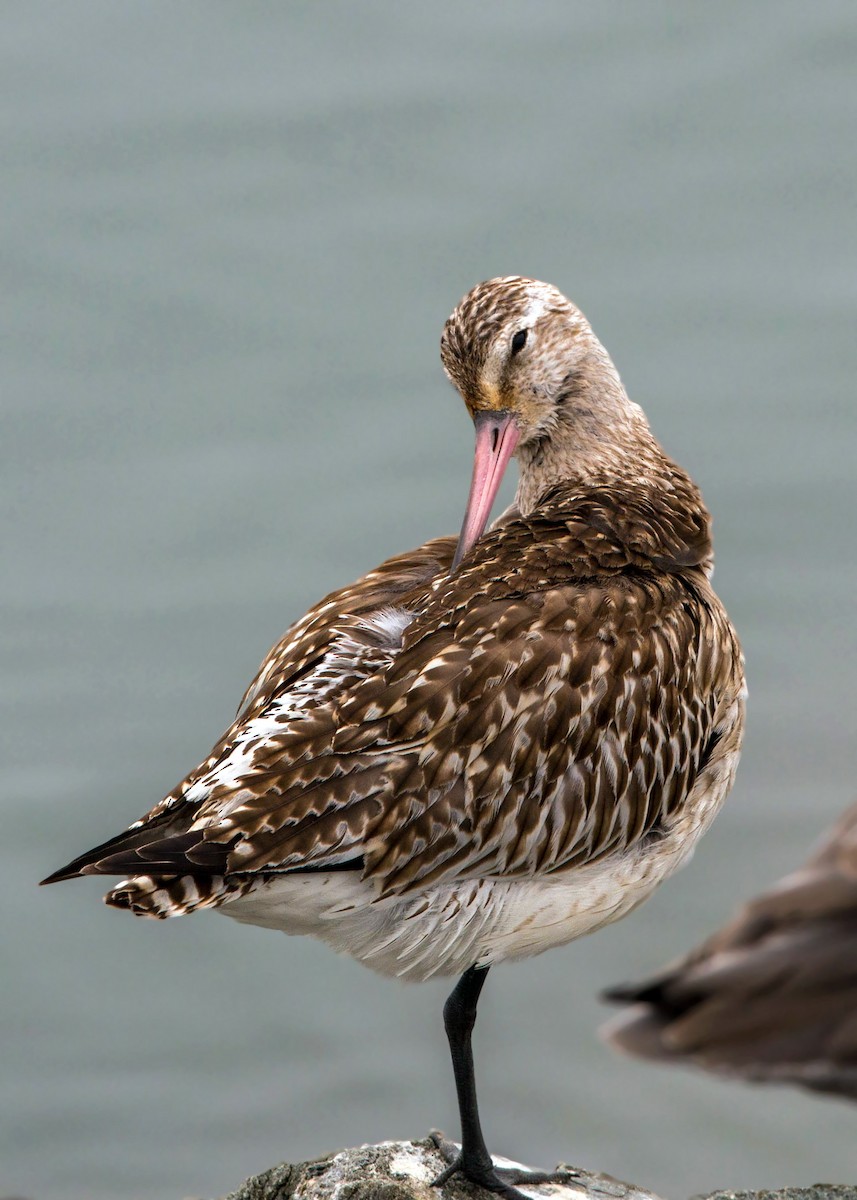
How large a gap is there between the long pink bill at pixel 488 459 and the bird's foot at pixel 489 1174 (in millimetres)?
1505

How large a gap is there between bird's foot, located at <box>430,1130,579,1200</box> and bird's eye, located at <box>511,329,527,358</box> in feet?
6.67

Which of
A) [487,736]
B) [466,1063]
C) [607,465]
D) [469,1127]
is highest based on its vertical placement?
[607,465]

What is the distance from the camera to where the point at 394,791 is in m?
4.04

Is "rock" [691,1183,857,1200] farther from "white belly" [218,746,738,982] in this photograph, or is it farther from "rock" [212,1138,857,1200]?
"white belly" [218,746,738,982]

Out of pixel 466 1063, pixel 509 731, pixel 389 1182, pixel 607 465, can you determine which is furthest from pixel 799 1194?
pixel 607 465

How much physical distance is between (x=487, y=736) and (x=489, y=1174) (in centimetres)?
127

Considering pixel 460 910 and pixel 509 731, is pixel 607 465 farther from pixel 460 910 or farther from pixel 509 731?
pixel 460 910

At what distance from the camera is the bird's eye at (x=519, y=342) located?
4.90 m

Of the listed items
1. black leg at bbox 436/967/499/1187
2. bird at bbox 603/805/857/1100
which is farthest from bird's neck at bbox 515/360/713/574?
bird at bbox 603/805/857/1100

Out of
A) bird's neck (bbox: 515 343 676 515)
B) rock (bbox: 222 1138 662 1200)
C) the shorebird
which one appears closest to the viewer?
the shorebird

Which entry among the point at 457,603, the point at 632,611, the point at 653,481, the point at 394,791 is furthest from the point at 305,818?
the point at 653,481

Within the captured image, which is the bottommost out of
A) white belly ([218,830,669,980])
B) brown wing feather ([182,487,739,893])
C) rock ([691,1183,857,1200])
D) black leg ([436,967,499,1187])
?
rock ([691,1183,857,1200])

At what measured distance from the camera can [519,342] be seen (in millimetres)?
4922

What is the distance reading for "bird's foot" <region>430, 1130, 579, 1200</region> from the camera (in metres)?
4.68
